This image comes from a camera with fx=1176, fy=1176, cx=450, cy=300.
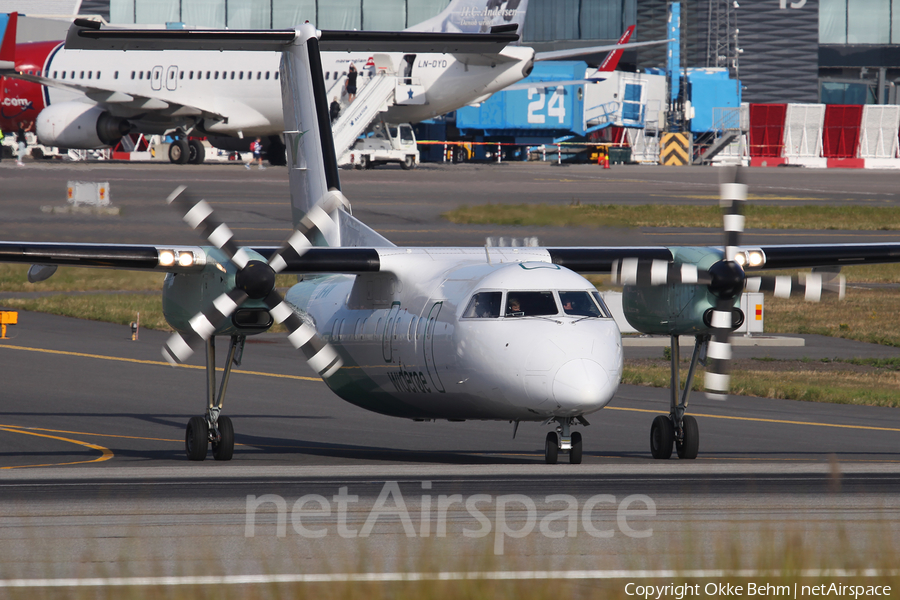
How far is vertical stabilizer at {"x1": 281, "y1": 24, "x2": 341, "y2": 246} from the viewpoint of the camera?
75.1 ft

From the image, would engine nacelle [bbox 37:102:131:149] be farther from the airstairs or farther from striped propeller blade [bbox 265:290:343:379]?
striped propeller blade [bbox 265:290:343:379]

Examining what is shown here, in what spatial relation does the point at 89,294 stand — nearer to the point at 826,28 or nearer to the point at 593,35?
the point at 593,35

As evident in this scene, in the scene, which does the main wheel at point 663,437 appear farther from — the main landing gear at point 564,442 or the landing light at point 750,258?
the landing light at point 750,258

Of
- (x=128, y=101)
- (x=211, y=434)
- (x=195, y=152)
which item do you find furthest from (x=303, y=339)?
(x=195, y=152)

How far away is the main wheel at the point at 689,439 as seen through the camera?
1861cm

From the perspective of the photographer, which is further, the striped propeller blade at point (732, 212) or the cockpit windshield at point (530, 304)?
the striped propeller blade at point (732, 212)

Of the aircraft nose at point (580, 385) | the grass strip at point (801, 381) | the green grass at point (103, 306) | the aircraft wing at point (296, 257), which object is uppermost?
the aircraft wing at point (296, 257)

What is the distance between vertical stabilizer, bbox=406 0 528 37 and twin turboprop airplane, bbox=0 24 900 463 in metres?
48.4

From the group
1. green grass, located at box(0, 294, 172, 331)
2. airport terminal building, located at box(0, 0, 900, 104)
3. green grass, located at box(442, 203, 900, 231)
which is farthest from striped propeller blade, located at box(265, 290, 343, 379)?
airport terminal building, located at box(0, 0, 900, 104)

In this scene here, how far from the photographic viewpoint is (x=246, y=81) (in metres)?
68.8

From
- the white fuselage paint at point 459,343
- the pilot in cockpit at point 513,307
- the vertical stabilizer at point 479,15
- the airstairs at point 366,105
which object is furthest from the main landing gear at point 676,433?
the vertical stabilizer at point 479,15

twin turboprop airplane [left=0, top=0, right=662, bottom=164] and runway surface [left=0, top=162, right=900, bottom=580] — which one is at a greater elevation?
twin turboprop airplane [left=0, top=0, right=662, bottom=164]

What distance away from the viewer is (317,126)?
75.7 feet

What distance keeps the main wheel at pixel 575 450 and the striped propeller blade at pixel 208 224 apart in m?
5.73
